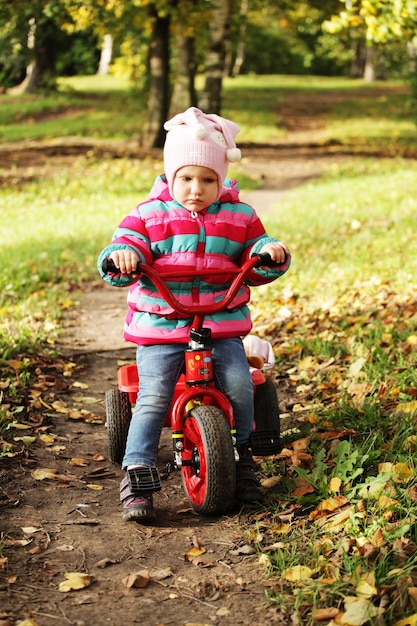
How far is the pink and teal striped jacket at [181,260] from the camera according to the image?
12.8ft

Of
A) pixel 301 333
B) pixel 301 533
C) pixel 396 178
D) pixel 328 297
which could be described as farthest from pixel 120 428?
pixel 396 178

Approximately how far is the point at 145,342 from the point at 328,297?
3335 mm

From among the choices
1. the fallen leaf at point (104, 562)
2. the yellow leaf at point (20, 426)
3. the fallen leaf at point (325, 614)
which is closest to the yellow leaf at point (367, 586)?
the fallen leaf at point (325, 614)

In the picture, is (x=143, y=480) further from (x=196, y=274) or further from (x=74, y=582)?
(x=196, y=274)

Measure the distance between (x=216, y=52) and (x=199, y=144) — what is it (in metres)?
16.3

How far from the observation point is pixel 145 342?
3922mm

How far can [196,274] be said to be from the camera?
12.4ft

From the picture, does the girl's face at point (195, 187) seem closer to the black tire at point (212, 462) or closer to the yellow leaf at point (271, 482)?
the black tire at point (212, 462)

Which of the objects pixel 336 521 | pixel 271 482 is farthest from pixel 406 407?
pixel 336 521

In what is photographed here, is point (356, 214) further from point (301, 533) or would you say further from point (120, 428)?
point (301, 533)

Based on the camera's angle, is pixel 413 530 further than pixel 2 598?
Yes

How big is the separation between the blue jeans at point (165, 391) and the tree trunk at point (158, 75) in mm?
16554

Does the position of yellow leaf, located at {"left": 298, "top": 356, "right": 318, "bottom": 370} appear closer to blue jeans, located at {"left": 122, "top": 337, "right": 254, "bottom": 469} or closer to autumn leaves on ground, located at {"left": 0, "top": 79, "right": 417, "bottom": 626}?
autumn leaves on ground, located at {"left": 0, "top": 79, "right": 417, "bottom": 626}

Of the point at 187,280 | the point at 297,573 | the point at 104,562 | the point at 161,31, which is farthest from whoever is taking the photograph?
the point at 161,31
